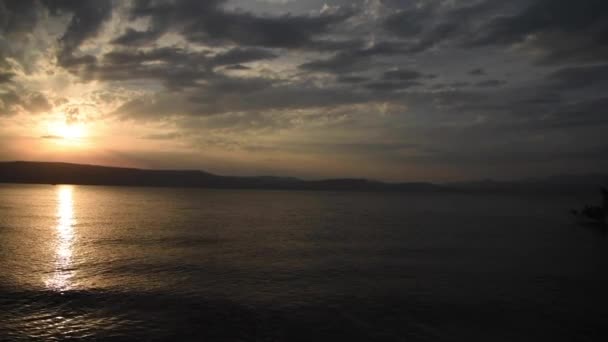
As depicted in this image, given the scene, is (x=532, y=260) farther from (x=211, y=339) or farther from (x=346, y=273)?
(x=211, y=339)

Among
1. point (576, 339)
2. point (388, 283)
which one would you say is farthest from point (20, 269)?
point (576, 339)

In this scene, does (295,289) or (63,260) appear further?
(63,260)

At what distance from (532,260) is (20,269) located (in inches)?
2397

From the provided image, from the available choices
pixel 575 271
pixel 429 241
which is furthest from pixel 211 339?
pixel 429 241

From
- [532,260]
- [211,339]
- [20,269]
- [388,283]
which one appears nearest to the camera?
[211,339]

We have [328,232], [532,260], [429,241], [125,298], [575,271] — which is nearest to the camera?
[125,298]

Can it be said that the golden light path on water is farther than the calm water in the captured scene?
Yes

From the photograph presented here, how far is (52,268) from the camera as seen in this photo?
4034 centimetres

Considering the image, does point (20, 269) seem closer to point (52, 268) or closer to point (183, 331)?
point (52, 268)

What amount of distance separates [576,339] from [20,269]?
4975 centimetres

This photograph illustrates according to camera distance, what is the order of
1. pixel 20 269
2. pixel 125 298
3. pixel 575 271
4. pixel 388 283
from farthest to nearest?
pixel 575 271 → pixel 20 269 → pixel 388 283 → pixel 125 298

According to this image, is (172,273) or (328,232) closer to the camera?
(172,273)

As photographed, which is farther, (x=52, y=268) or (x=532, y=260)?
(x=532, y=260)

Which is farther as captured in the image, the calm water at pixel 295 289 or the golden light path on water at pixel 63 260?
the golden light path on water at pixel 63 260
